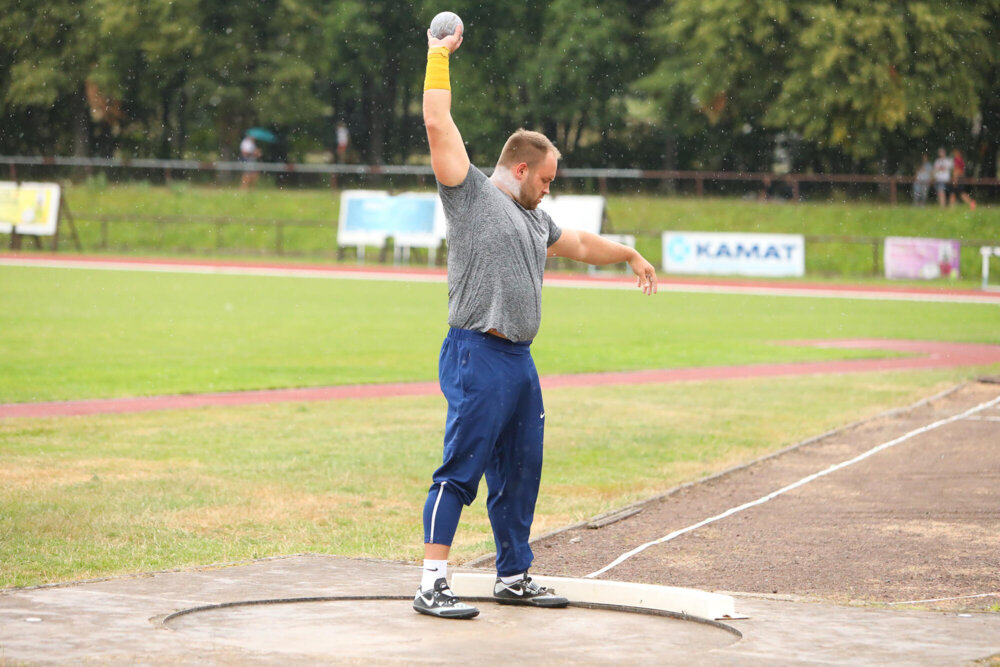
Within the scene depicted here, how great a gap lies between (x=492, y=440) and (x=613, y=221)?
133 feet

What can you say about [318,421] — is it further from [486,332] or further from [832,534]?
[486,332]

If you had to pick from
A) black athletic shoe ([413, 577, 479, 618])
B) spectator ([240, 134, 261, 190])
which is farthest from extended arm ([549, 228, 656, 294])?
spectator ([240, 134, 261, 190])

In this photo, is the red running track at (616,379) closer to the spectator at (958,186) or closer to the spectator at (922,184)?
the spectator at (958,186)

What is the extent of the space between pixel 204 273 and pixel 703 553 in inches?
1211

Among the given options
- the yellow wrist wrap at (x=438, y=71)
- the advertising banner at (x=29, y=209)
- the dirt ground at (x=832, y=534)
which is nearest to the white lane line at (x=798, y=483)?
the dirt ground at (x=832, y=534)

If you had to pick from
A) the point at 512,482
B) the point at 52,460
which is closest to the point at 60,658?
the point at 512,482

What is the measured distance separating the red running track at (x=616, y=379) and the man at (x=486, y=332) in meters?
7.80

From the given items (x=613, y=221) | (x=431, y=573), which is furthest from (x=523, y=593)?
(x=613, y=221)

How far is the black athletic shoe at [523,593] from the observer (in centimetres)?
585

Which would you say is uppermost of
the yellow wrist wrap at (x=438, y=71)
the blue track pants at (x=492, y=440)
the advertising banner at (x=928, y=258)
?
the yellow wrist wrap at (x=438, y=71)

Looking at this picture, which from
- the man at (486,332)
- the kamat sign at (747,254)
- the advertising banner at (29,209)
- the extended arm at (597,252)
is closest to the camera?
the man at (486,332)

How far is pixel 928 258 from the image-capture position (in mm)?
37188

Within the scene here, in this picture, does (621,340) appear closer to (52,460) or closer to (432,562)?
(52,460)

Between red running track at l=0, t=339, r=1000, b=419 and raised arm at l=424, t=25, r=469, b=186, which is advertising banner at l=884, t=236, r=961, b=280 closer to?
red running track at l=0, t=339, r=1000, b=419
